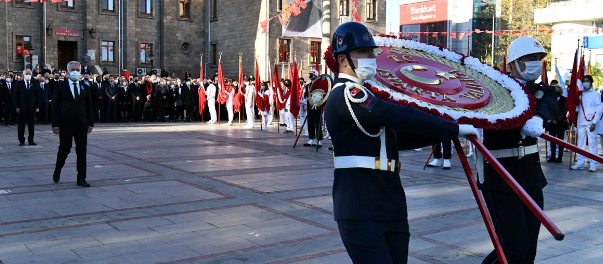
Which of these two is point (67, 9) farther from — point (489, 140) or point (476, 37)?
point (476, 37)

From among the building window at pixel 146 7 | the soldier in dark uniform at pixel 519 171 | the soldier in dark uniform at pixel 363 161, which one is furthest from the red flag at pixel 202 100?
the soldier in dark uniform at pixel 363 161

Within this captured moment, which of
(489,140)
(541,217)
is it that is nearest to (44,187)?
(489,140)

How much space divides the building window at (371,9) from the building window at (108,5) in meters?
17.0

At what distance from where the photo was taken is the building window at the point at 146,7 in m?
39.8

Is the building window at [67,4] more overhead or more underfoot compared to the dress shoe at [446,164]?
more overhead

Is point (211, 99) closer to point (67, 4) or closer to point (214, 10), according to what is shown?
point (67, 4)

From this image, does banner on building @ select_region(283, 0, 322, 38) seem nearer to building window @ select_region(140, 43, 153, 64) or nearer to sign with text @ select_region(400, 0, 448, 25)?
building window @ select_region(140, 43, 153, 64)

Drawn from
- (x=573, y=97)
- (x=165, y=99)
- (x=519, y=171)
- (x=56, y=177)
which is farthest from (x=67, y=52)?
(x=519, y=171)

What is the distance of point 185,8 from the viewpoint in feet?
137

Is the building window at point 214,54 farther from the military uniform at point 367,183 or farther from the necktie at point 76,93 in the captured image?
the military uniform at point 367,183

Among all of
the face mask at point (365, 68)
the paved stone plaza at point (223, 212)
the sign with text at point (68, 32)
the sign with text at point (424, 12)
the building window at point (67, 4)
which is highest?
the sign with text at point (424, 12)

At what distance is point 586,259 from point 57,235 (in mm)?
5348

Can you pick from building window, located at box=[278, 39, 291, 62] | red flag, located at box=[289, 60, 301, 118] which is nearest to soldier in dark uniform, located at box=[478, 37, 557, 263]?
red flag, located at box=[289, 60, 301, 118]

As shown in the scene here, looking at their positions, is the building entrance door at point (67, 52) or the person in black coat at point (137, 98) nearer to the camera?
the person in black coat at point (137, 98)
